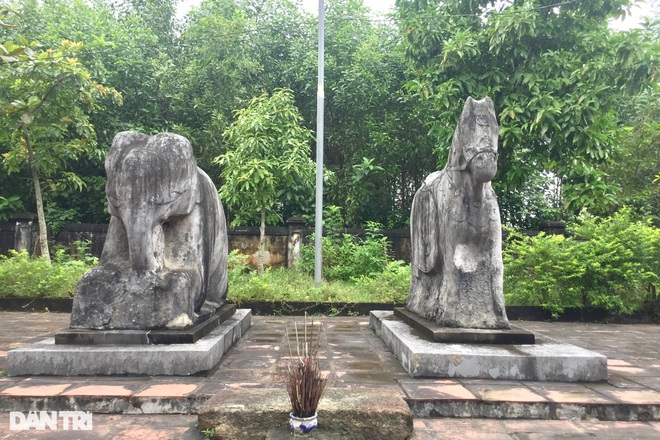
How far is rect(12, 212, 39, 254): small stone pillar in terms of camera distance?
34.9ft

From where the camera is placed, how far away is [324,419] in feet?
8.06

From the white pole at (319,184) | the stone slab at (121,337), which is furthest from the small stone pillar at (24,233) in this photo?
the stone slab at (121,337)

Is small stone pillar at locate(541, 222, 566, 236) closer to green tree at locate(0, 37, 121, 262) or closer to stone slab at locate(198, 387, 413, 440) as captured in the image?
stone slab at locate(198, 387, 413, 440)

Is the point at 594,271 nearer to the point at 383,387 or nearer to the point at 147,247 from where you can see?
the point at 383,387

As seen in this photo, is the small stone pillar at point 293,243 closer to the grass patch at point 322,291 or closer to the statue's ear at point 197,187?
the grass patch at point 322,291

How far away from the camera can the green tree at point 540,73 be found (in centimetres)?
841

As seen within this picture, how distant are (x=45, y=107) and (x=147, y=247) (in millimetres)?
6955

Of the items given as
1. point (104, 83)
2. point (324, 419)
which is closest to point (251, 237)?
point (104, 83)

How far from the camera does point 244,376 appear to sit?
3.62 meters

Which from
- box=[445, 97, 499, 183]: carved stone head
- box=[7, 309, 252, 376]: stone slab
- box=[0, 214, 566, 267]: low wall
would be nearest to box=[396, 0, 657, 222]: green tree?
box=[0, 214, 566, 267]: low wall

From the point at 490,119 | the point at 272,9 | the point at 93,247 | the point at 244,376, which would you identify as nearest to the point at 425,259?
the point at 490,119

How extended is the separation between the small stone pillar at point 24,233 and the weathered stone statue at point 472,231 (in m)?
9.74

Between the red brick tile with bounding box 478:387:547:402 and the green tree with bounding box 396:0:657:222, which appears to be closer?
the red brick tile with bounding box 478:387:547:402

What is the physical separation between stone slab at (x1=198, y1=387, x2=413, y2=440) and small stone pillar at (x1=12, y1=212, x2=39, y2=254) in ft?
32.9
